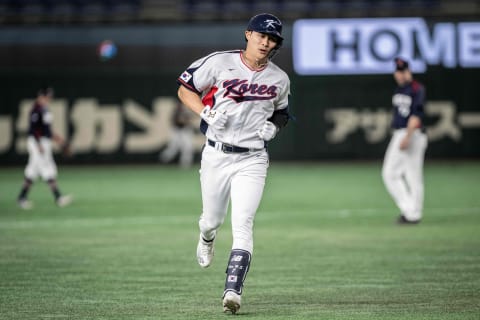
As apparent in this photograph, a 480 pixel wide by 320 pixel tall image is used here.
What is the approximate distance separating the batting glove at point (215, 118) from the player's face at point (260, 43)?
0.60 meters

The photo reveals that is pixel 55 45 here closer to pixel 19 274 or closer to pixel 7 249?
pixel 7 249

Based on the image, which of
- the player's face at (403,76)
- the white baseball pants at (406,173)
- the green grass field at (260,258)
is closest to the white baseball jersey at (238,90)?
the green grass field at (260,258)

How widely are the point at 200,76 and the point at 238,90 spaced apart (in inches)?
13.9

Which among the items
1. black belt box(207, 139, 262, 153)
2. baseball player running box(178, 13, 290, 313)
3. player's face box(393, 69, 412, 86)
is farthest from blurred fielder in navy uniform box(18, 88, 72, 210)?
black belt box(207, 139, 262, 153)

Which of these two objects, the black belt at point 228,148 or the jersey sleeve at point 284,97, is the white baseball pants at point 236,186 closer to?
the black belt at point 228,148

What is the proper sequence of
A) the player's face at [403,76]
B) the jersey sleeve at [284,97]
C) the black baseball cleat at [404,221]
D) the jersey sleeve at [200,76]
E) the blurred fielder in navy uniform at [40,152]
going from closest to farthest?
the jersey sleeve at [200,76] → the jersey sleeve at [284,97] → the player's face at [403,76] → the black baseball cleat at [404,221] → the blurred fielder in navy uniform at [40,152]

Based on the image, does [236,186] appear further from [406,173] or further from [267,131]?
[406,173]

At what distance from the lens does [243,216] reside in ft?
27.7

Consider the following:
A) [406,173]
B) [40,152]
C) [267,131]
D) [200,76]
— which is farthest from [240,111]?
[40,152]

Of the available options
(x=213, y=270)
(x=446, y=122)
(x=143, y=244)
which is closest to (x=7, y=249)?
(x=143, y=244)

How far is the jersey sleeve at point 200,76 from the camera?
8.71m

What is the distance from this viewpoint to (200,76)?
8727mm

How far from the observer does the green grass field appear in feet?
28.1

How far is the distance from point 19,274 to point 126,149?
793 inches
